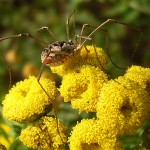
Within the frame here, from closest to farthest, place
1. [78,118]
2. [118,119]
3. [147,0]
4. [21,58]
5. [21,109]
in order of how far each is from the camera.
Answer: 1. [118,119]
2. [21,109]
3. [78,118]
4. [147,0]
5. [21,58]

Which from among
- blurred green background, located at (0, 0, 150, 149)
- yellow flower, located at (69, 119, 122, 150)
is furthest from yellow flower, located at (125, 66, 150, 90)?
blurred green background, located at (0, 0, 150, 149)

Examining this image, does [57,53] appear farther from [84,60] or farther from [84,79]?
[84,79]

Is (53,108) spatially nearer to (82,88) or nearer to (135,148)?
(82,88)

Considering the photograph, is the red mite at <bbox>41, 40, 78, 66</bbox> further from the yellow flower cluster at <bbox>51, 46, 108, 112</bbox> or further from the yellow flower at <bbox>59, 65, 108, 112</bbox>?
the yellow flower at <bbox>59, 65, 108, 112</bbox>

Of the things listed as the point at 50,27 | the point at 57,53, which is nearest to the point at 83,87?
the point at 57,53

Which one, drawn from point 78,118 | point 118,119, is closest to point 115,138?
point 118,119

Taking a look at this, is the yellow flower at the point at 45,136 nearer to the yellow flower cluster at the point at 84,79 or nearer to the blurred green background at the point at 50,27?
the yellow flower cluster at the point at 84,79
